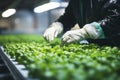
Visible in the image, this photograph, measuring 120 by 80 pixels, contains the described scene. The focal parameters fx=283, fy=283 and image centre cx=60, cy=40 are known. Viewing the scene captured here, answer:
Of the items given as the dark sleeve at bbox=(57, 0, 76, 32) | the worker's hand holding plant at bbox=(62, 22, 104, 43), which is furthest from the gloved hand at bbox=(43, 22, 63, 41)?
the worker's hand holding plant at bbox=(62, 22, 104, 43)

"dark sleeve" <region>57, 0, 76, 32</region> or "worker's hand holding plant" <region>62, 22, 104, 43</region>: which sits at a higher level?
"dark sleeve" <region>57, 0, 76, 32</region>

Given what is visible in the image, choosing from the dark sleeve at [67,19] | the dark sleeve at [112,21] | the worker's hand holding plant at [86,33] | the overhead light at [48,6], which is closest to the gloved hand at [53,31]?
the dark sleeve at [67,19]

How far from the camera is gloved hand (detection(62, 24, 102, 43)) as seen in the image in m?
3.43

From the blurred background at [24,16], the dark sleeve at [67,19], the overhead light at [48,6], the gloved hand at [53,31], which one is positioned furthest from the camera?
the blurred background at [24,16]

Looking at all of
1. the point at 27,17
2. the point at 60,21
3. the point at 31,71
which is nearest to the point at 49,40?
the point at 60,21

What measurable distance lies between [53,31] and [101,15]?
0.82 metres

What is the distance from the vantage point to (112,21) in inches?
135

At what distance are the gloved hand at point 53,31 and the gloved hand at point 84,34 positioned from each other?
567mm

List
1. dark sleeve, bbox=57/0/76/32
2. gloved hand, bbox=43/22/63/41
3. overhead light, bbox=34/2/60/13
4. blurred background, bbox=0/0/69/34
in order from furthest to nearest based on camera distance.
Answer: blurred background, bbox=0/0/69/34 < overhead light, bbox=34/2/60/13 < dark sleeve, bbox=57/0/76/32 < gloved hand, bbox=43/22/63/41

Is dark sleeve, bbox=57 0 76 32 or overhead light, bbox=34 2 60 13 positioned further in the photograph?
overhead light, bbox=34 2 60 13

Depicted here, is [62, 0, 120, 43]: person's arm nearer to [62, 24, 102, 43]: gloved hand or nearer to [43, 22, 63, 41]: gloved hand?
[62, 24, 102, 43]: gloved hand

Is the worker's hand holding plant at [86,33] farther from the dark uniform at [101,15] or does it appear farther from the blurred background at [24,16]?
the blurred background at [24,16]

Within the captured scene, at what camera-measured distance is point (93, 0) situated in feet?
12.6

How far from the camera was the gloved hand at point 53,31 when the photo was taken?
415 cm
